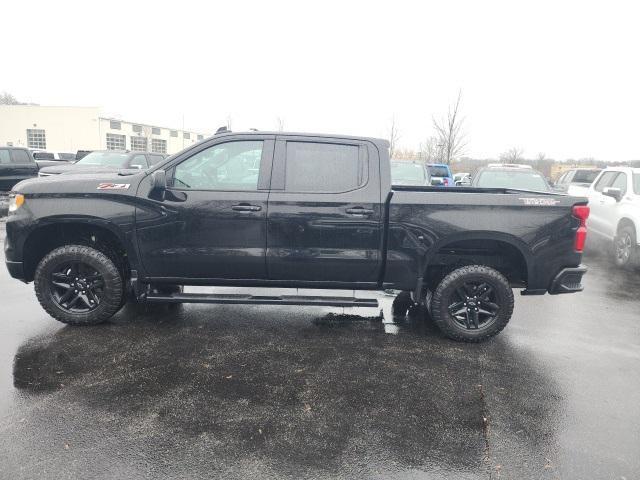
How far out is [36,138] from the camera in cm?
6159

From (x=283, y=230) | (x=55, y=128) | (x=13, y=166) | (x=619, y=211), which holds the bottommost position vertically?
(x=619, y=211)

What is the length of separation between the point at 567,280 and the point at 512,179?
268 inches

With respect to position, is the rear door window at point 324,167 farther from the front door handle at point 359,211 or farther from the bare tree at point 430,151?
the bare tree at point 430,151

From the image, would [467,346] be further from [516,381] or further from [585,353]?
[585,353]

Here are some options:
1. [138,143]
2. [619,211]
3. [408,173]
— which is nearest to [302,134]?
[619,211]

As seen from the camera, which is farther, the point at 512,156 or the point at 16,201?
the point at 512,156

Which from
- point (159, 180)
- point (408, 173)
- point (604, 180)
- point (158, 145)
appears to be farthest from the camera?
point (158, 145)

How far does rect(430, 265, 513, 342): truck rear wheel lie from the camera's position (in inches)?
173

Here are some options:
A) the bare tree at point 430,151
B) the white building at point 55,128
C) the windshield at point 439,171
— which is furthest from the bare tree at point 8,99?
the windshield at point 439,171

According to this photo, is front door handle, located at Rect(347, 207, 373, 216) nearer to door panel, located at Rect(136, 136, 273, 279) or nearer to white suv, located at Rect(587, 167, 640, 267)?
door panel, located at Rect(136, 136, 273, 279)

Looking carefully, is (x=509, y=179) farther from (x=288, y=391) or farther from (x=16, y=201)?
(x=16, y=201)

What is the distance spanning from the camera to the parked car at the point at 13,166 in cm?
1465

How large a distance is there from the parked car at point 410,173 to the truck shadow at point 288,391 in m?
7.25

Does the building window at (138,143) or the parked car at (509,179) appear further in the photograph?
the building window at (138,143)
